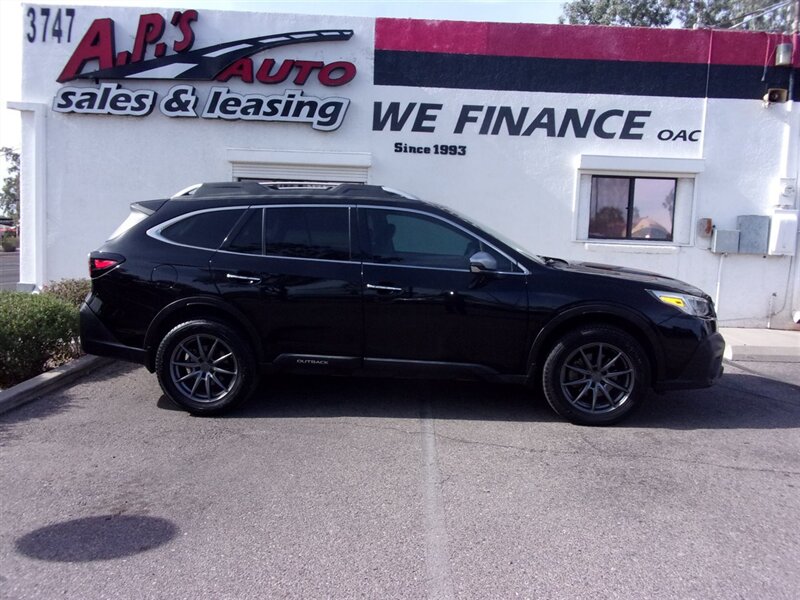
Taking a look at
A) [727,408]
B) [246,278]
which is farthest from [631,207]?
[246,278]

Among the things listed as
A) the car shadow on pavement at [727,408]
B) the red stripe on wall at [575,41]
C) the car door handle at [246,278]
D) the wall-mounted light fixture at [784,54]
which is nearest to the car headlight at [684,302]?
the car shadow on pavement at [727,408]

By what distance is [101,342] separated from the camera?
605 cm

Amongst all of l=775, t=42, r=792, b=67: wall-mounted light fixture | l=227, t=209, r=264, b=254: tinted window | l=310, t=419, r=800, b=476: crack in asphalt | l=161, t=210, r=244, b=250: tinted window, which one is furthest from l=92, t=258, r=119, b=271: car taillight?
l=775, t=42, r=792, b=67: wall-mounted light fixture

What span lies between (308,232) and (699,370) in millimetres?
3518

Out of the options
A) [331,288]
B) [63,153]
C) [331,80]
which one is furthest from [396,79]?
[331,288]

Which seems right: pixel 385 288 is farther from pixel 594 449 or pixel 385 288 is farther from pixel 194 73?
pixel 194 73

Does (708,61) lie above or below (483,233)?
above

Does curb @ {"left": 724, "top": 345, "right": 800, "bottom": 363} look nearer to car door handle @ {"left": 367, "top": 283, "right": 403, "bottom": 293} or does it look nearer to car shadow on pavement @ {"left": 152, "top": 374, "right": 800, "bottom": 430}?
car shadow on pavement @ {"left": 152, "top": 374, "right": 800, "bottom": 430}

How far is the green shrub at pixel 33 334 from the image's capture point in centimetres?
647

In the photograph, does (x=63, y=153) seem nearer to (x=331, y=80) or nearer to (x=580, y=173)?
(x=331, y=80)

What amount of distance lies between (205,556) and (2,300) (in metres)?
4.80

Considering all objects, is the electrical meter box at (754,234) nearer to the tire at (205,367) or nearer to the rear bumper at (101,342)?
the tire at (205,367)

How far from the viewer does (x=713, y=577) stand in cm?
349

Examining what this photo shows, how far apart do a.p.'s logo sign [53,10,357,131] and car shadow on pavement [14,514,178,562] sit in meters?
7.91
